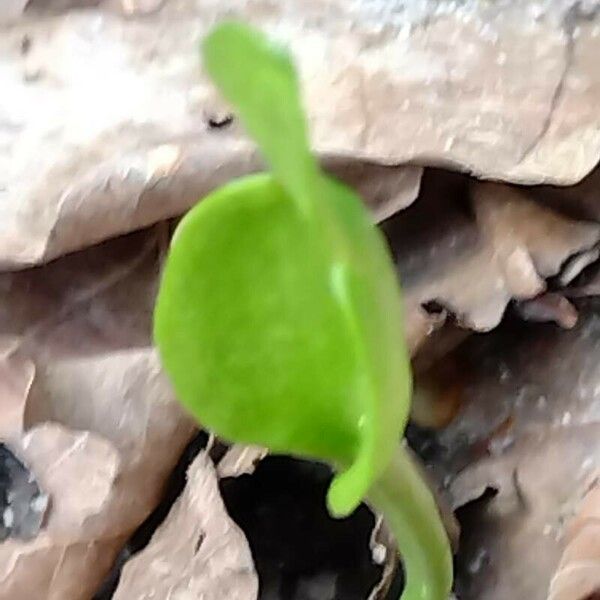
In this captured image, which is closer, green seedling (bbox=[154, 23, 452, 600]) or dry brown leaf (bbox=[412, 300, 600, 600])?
green seedling (bbox=[154, 23, 452, 600])

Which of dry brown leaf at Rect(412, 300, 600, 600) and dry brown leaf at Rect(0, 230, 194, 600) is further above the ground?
dry brown leaf at Rect(0, 230, 194, 600)

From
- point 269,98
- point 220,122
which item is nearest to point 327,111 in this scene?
point 220,122

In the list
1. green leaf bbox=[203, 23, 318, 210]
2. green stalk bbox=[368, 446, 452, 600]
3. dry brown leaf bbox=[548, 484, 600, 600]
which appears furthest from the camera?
dry brown leaf bbox=[548, 484, 600, 600]

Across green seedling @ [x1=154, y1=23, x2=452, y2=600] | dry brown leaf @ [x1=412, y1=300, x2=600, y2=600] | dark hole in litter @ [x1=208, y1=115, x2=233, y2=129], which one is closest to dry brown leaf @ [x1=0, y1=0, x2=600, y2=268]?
dark hole in litter @ [x1=208, y1=115, x2=233, y2=129]

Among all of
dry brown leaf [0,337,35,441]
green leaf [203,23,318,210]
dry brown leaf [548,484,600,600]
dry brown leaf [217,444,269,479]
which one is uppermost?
green leaf [203,23,318,210]

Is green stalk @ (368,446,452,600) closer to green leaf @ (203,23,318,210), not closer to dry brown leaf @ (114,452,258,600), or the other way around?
dry brown leaf @ (114,452,258,600)

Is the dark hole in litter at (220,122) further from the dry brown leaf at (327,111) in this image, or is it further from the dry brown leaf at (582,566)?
the dry brown leaf at (582,566)

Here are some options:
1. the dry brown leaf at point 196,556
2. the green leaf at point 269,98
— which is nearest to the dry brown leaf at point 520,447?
the dry brown leaf at point 196,556
